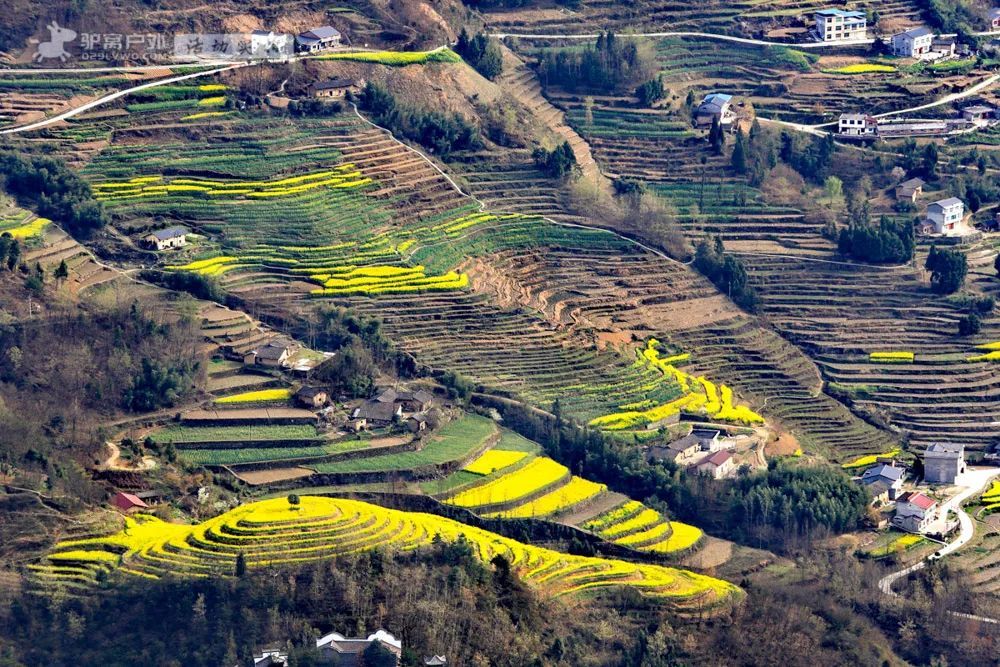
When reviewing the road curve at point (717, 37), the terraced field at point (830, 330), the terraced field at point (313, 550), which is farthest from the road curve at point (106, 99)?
the terraced field at point (313, 550)

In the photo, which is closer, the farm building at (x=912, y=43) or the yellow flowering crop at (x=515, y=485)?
the yellow flowering crop at (x=515, y=485)

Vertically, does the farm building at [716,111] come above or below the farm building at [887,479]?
above

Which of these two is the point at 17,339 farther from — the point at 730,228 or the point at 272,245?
the point at 730,228

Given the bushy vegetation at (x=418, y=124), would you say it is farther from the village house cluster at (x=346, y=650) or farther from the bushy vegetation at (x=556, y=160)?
the village house cluster at (x=346, y=650)

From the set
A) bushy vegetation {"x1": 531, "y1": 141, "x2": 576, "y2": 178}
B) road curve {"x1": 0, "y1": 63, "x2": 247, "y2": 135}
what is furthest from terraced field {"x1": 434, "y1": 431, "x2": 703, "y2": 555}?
road curve {"x1": 0, "y1": 63, "x2": 247, "y2": 135}

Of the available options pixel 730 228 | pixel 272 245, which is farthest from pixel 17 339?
pixel 730 228
